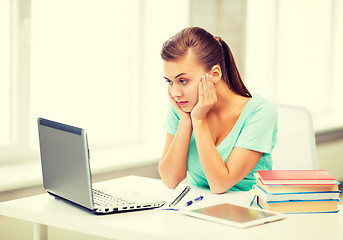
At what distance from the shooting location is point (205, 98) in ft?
6.43

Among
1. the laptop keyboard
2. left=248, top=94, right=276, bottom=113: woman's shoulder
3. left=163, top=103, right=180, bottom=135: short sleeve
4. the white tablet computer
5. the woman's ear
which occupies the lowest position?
the laptop keyboard

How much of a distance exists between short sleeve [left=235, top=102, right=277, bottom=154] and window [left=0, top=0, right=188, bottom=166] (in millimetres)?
1022

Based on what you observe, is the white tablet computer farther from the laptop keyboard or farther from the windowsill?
the windowsill

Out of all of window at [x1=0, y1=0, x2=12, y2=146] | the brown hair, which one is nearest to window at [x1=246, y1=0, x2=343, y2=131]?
window at [x1=0, y1=0, x2=12, y2=146]

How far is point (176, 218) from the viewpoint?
157 cm

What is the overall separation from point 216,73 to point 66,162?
2.17ft

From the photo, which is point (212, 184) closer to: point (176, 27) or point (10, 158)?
point (10, 158)

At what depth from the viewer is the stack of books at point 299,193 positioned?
1651 mm

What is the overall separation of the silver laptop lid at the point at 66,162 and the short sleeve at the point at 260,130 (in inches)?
23.8

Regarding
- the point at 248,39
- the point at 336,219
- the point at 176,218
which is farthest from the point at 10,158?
the point at 248,39

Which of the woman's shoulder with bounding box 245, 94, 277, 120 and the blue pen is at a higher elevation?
the woman's shoulder with bounding box 245, 94, 277, 120

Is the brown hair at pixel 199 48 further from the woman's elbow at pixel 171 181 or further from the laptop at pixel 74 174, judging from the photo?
the laptop at pixel 74 174

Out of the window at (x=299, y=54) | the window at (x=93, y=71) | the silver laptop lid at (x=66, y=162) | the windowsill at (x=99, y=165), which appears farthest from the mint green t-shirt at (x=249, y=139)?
the window at (x=299, y=54)

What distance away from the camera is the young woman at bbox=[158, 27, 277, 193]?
1.92 meters
